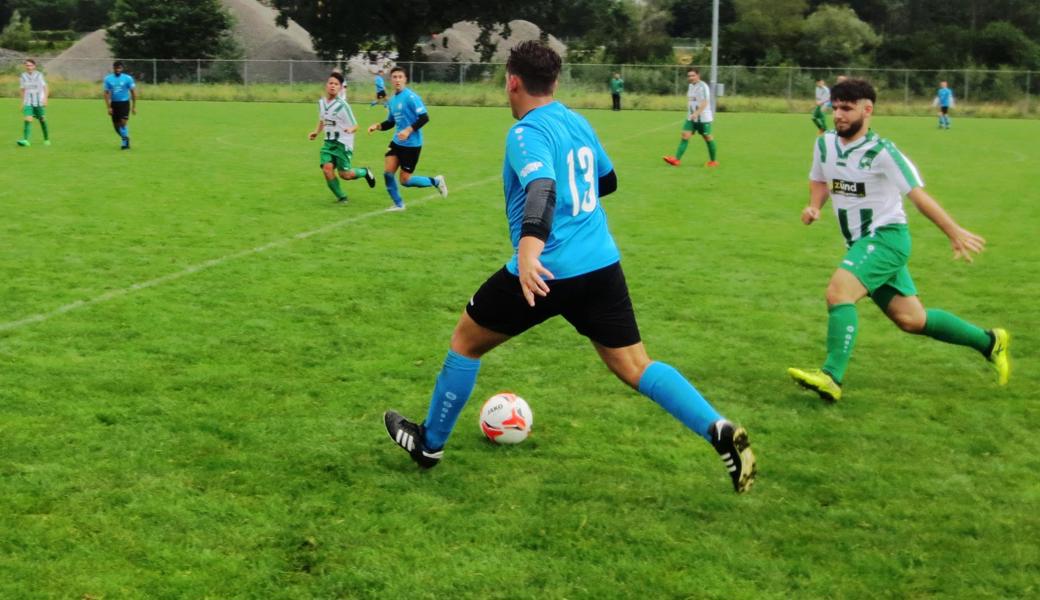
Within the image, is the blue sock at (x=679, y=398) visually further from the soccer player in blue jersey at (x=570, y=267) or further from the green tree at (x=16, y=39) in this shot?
the green tree at (x=16, y=39)

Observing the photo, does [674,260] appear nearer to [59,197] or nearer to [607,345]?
[607,345]

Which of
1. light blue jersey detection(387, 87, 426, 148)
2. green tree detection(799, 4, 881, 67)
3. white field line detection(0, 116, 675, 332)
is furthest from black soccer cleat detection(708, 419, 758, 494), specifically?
green tree detection(799, 4, 881, 67)

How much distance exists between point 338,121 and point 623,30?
68.0 meters

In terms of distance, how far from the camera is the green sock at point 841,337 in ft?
21.9

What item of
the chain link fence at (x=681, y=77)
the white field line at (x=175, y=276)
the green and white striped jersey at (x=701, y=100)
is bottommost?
the white field line at (x=175, y=276)

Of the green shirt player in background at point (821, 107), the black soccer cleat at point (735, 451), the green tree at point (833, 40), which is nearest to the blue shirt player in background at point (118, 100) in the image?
the green shirt player in background at point (821, 107)

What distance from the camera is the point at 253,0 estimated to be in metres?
80.9

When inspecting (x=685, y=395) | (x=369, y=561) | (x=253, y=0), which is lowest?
(x=369, y=561)

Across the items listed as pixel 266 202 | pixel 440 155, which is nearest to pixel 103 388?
pixel 266 202

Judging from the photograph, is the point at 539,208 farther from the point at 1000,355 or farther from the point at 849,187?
the point at 1000,355

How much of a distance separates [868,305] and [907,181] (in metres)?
3.08

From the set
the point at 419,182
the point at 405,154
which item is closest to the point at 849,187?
the point at 405,154

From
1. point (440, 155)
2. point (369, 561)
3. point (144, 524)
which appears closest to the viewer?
point (369, 561)

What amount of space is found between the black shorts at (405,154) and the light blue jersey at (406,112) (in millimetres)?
44
